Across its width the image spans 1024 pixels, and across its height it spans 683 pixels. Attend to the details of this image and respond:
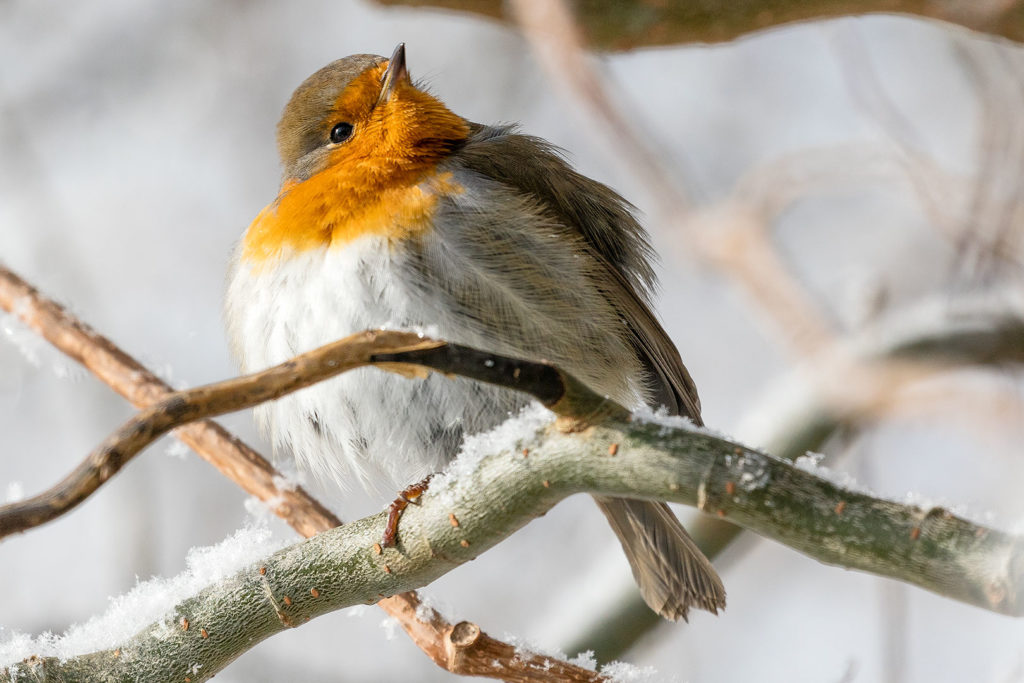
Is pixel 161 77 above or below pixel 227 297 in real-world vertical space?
above

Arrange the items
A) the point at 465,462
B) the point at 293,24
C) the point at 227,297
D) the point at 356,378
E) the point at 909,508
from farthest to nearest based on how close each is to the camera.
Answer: the point at 293,24
the point at 227,297
the point at 356,378
the point at 465,462
the point at 909,508

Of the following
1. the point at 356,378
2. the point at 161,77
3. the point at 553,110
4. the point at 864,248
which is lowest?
the point at 356,378

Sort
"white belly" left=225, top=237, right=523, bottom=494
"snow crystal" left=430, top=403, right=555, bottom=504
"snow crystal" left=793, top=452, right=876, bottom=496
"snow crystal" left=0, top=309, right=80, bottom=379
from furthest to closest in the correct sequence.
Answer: "snow crystal" left=0, top=309, right=80, bottom=379 < "white belly" left=225, top=237, right=523, bottom=494 < "snow crystal" left=430, top=403, right=555, bottom=504 < "snow crystal" left=793, top=452, right=876, bottom=496

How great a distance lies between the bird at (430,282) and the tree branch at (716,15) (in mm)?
447

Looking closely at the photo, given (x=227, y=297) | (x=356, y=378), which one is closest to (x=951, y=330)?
(x=356, y=378)

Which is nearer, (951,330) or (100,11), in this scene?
(951,330)

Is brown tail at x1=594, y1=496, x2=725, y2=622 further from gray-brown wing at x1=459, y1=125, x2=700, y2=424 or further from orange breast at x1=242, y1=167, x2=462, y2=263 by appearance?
orange breast at x1=242, y1=167, x2=462, y2=263

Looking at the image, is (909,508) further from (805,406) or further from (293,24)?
(293,24)

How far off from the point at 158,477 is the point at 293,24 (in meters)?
3.29

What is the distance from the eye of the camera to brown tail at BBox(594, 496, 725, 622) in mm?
2580

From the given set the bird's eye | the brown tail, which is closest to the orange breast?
the bird's eye

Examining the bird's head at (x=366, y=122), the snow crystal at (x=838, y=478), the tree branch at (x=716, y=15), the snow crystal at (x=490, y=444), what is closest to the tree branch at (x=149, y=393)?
the snow crystal at (x=490, y=444)

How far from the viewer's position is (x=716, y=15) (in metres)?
2.94

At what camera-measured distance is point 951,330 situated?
336cm
